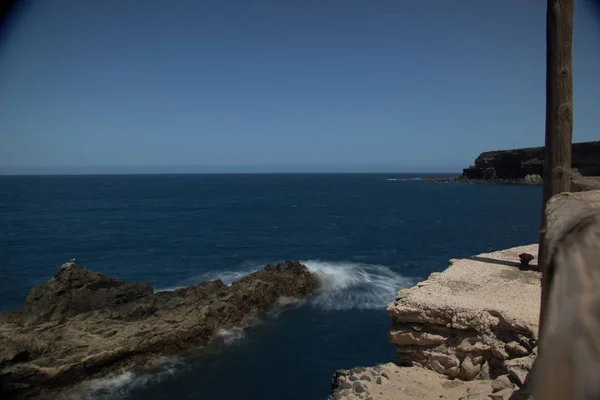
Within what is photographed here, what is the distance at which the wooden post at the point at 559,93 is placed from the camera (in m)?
11.8

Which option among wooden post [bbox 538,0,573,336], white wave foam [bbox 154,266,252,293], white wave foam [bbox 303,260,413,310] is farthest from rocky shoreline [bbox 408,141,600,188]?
wooden post [bbox 538,0,573,336]

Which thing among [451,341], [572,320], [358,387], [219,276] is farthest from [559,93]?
[219,276]

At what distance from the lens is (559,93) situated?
39.3ft

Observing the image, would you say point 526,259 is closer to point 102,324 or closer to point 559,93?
point 559,93

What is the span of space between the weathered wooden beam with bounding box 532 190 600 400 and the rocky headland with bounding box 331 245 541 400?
6762mm

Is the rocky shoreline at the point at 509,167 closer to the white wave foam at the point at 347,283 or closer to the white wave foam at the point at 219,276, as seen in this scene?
the white wave foam at the point at 347,283

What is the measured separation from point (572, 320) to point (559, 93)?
1286 cm

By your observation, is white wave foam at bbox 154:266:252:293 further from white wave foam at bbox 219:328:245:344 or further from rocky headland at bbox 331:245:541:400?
rocky headland at bbox 331:245:541:400

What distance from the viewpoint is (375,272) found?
96.5ft

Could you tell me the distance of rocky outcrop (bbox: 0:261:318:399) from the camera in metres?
14.5

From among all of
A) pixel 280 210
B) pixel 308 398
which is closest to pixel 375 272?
pixel 308 398

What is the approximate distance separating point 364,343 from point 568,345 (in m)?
18.2

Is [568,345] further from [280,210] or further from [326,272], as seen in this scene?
[280,210]

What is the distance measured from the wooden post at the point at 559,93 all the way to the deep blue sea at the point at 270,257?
1003 centimetres
